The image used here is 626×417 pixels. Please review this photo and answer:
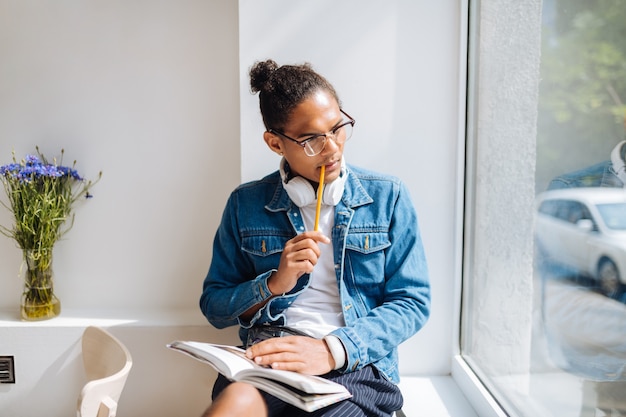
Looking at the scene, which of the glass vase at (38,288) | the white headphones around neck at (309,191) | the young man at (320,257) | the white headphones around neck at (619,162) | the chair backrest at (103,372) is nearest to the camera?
the white headphones around neck at (619,162)

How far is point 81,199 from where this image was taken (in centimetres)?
212

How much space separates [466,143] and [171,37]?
101 centimetres

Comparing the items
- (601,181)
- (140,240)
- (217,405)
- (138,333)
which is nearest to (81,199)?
(140,240)

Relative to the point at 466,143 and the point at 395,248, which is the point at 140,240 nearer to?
the point at 395,248

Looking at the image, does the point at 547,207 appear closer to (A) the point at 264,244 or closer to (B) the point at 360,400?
(B) the point at 360,400

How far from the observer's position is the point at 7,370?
6.55 ft

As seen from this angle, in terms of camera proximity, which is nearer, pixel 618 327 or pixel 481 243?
pixel 618 327

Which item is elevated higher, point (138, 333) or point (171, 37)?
point (171, 37)

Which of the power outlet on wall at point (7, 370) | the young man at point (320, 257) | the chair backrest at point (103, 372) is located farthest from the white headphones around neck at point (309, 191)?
the power outlet on wall at point (7, 370)

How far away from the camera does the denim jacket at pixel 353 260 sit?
1547 mm

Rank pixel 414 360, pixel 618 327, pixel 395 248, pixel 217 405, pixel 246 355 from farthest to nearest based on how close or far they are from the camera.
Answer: pixel 414 360, pixel 395 248, pixel 246 355, pixel 217 405, pixel 618 327

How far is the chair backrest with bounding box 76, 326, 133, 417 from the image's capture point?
1240mm

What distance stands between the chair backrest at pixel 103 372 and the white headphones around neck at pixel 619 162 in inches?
40.4

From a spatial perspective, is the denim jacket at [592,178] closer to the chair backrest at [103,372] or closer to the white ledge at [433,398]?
the white ledge at [433,398]
